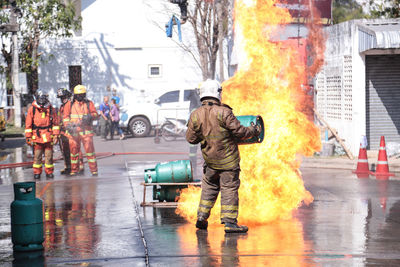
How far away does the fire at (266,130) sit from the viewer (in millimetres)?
8695

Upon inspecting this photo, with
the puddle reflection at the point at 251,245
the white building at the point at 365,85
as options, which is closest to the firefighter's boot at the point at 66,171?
the puddle reflection at the point at 251,245

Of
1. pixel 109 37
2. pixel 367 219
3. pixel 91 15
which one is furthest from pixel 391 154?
pixel 91 15

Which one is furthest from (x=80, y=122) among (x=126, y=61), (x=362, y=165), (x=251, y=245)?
(x=126, y=61)

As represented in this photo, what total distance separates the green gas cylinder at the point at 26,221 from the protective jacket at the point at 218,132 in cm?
198

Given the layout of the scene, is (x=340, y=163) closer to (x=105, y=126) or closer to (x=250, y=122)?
(x=250, y=122)

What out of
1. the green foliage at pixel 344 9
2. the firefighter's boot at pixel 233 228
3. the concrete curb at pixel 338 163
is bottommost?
the firefighter's boot at pixel 233 228

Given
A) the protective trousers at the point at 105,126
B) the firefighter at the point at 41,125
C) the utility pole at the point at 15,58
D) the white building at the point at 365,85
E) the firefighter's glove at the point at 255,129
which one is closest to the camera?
the firefighter's glove at the point at 255,129

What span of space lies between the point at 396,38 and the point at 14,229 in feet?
37.7

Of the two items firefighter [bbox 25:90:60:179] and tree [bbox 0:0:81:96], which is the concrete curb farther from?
tree [bbox 0:0:81:96]

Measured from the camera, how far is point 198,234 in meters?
7.82

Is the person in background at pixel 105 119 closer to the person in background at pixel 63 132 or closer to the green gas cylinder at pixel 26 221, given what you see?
the person in background at pixel 63 132

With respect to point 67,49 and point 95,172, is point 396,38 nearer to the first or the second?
point 95,172

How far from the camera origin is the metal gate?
17812 mm

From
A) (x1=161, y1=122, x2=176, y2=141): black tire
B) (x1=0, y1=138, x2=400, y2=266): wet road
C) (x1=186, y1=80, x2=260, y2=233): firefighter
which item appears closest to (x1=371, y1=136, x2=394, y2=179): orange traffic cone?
Answer: (x1=0, y1=138, x2=400, y2=266): wet road
